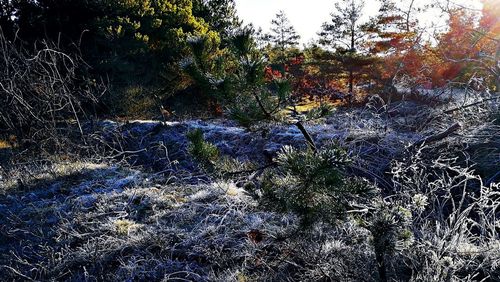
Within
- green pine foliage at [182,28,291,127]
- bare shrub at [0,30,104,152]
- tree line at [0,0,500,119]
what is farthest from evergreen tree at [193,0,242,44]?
green pine foliage at [182,28,291,127]

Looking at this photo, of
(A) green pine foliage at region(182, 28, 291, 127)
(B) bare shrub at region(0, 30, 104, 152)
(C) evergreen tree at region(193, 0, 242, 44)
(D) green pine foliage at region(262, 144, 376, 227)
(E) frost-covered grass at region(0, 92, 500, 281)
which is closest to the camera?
(D) green pine foliage at region(262, 144, 376, 227)

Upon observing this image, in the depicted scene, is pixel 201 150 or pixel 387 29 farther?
pixel 387 29

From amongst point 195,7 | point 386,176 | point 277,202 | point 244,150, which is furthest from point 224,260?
point 195,7

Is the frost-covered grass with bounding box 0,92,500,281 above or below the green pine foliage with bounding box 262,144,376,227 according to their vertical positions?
below

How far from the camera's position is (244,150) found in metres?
5.92

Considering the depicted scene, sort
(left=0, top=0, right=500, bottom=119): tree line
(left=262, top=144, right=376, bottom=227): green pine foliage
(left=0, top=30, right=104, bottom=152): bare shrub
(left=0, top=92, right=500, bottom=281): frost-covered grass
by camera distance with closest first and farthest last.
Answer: (left=262, top=144, right=376, bottom=227): green pine foliage → (left=0, top=92, right=500, bottom=281): frost-covered grass → (left=0, top=30, right=104, bottom=152): bare shrub → (left=0, top=0, right=500, bottom=119): tree line

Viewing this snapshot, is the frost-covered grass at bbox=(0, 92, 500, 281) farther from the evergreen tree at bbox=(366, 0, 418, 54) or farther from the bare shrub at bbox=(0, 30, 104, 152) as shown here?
the evergreen tree at bbox=(366, 0, 418, 54)

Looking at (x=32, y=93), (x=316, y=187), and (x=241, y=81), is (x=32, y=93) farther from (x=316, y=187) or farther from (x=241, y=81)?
Result: (x=316, y=187)

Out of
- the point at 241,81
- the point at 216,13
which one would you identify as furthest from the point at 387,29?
the point at 241,81

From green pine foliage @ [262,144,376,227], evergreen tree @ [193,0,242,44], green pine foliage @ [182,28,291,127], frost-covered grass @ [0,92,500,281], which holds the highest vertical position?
evergreen tree @ [193,0,242,44]

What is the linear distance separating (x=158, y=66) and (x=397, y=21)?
9208 millimetres

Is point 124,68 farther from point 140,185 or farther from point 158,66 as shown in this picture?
point 140,185

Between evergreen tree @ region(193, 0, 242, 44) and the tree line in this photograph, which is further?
evergreen tree @ region(193, 0, 242, 44)

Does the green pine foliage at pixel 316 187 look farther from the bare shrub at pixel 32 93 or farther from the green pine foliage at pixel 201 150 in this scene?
the bare shrub at pixel 32 93
